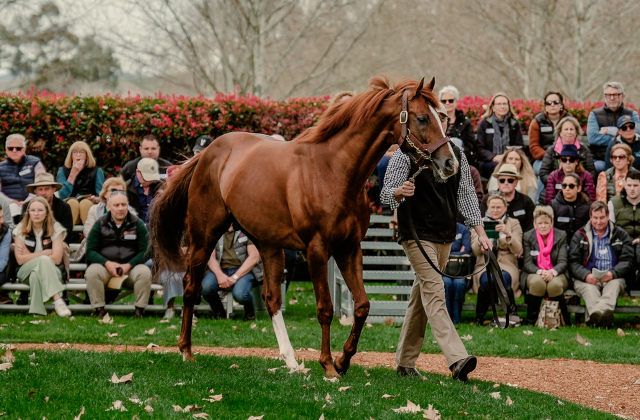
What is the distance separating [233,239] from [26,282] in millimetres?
2835

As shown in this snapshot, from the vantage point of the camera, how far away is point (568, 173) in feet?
36.4

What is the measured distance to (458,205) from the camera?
662cm

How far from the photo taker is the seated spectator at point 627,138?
11711 millimetres

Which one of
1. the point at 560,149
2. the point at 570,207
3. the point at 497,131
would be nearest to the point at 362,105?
the point at 570,207

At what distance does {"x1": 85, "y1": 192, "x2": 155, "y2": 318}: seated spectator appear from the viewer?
10.2 m

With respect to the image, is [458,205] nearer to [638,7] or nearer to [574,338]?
[574,338]

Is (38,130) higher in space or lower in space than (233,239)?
higher

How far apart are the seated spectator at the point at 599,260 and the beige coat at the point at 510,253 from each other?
719 millimetres

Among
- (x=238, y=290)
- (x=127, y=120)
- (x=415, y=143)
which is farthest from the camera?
(x=127, y=120)

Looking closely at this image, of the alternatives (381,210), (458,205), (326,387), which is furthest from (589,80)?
(326,387)

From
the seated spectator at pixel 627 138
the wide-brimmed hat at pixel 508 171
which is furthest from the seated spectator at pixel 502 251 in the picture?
the seated spectator at pixel 627 138

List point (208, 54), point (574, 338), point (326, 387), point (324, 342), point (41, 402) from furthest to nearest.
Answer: point (208, 54), point (574, 338), point (324, 342), point (326, 387), point (41, 402)

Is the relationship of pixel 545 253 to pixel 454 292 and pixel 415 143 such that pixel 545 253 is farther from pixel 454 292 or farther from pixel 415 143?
pixel 415 143

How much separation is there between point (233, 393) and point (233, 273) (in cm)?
489
